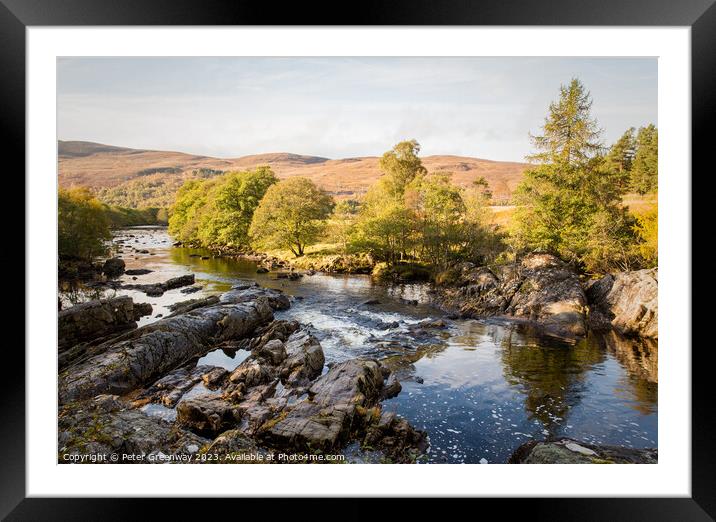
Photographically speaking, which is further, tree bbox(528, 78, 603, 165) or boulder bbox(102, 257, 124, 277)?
boulder bbox(102, 257, 124, 277)

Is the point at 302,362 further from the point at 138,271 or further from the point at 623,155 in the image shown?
the point at 623,155

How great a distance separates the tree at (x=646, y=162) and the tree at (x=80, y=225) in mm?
6378

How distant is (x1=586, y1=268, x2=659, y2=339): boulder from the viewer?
4469 millimetres

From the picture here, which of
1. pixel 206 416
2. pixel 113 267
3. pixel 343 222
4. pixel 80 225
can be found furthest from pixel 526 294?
pixel 80 225

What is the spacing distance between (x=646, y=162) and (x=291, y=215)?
4.48m

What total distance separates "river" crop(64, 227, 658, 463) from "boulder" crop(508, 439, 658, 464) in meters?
0.09

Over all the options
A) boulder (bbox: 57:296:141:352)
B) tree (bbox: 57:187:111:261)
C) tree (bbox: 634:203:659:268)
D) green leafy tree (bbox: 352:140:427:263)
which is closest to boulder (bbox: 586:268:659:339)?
tree (bbox: 634:203:659:268)

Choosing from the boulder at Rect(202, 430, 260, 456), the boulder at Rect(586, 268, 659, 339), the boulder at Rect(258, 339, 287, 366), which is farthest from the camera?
the boulder at Rect(258, 339, 287, 366)

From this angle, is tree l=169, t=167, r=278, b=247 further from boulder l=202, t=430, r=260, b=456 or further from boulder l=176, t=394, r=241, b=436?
boulder l=202, t=430, r=260, b=456

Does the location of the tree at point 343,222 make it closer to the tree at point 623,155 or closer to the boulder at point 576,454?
the tree at point 623,155

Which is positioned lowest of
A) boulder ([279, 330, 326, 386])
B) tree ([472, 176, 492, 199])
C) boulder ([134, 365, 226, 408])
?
boulder ([134, 365, 226, 408])

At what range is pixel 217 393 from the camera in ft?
14.8
